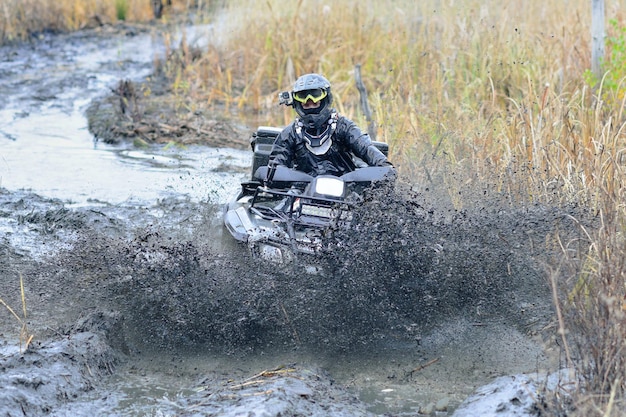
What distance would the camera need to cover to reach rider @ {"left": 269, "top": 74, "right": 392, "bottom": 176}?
7570mm

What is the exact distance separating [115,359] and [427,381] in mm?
1949

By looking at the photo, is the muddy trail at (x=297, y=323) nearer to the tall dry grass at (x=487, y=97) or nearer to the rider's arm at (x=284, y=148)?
the tall dry grass at (x=487, y=97)

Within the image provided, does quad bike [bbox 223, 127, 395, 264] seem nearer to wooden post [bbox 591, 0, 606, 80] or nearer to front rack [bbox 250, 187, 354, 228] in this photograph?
front rack [bbox 250, 187, 354, 228]

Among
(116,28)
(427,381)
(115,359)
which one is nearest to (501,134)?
(427,381)

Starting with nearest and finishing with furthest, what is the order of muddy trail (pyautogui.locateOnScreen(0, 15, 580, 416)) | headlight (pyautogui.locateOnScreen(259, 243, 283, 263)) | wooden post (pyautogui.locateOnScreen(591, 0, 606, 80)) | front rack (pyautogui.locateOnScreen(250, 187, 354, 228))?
1. muddy trail (pyautogui.locateOnScreen(0, 15, 580, 416))
2. headlight (pyautogui.locateOnScreen(259, 243, 283, 263))
3. front rack (pyautogui.locateOnScreen(250, 187, 354, 228))
4. wooden post (pyautogui.locateOnScreen(591, 0, 606, 80))

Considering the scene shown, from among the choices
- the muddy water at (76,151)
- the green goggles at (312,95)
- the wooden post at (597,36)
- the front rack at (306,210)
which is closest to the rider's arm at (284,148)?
the green goggles at (312,95)

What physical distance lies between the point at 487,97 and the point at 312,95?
153 inches

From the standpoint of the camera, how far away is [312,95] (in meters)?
7.49

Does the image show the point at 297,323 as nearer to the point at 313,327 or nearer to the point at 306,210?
the point at 313,327

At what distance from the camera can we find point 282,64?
14594 millimetres

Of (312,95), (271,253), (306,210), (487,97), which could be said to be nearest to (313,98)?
(312,95)

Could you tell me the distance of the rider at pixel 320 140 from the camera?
7.57 metres

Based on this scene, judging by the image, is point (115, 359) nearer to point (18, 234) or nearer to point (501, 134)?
point (18, 234)

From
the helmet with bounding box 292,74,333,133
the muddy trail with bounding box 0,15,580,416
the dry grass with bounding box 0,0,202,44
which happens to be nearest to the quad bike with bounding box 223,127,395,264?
the muddy trail with bounding box 0,15,580,416
